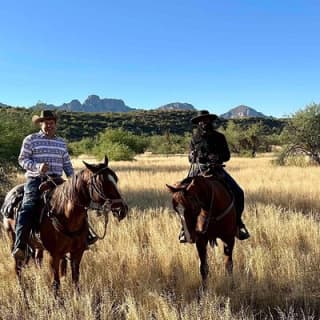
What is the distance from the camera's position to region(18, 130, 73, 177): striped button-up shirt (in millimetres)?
6012

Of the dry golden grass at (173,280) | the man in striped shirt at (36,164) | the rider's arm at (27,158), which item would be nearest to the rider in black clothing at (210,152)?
the dry golden grass at (173,280)

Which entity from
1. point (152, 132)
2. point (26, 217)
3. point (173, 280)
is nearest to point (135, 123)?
point (152, 132)

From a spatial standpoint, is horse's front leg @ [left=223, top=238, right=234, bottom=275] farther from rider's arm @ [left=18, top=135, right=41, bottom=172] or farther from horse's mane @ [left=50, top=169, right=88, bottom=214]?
rider's arm @ [left=18, top=135, right=41, bottom=172]

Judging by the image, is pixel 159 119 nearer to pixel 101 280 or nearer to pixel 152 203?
pixel 152 203

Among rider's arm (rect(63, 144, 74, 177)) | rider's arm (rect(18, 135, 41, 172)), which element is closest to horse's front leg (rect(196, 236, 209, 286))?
rider's arm (rect(63, 144, 74, 177))

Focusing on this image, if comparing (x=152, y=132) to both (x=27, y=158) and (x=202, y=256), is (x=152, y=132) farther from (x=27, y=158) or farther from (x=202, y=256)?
(x=27, y=158)

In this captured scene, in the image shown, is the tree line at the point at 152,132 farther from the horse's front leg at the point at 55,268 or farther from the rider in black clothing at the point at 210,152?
the horse's front leg at the point at 55,268

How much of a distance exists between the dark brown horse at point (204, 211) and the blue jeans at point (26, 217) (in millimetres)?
1858

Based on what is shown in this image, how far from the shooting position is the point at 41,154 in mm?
6125

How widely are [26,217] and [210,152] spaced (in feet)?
9.89

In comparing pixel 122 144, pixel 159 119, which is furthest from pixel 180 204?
pixel 159 119

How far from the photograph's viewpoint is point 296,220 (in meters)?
9.48

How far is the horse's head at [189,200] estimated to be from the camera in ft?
18.9

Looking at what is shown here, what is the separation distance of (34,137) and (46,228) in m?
1.31
